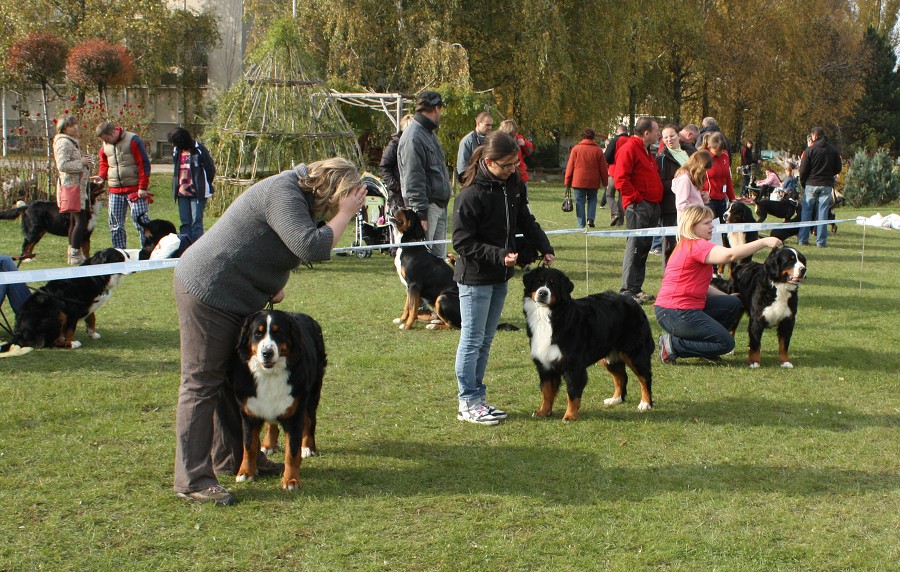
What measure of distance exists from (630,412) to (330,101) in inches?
452

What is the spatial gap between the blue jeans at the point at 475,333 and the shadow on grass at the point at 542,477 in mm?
552

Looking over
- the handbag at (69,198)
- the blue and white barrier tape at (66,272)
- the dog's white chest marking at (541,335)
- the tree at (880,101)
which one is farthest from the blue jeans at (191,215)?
the tree at (880,101)

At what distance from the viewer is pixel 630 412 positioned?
579 centimetres

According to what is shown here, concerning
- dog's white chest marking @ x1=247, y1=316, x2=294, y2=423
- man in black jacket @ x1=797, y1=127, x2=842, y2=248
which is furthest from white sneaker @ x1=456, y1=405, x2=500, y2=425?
man in black jacket @ x1=797, y1=127, x2=842, y2=248

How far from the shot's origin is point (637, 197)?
9164 millimetres

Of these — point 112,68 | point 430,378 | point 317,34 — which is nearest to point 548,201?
point 317,34

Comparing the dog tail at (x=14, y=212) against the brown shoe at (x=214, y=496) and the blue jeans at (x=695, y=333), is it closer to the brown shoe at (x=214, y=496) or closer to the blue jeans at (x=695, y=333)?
the blue jeans at (x=695, y=333)

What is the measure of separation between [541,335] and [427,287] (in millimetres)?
2970

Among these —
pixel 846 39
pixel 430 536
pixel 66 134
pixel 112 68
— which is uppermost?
pixel 846 39

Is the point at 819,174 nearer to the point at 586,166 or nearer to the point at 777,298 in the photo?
the point at 586,166

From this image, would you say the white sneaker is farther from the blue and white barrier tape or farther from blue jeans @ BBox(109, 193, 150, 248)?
blue jeans @ BBox(109, 193, 150, 248)

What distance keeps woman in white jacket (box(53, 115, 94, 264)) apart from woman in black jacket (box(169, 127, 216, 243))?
3.57ft

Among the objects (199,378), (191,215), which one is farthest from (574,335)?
(191,215)

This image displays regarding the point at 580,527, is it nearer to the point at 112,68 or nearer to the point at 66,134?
the point at 66,134
